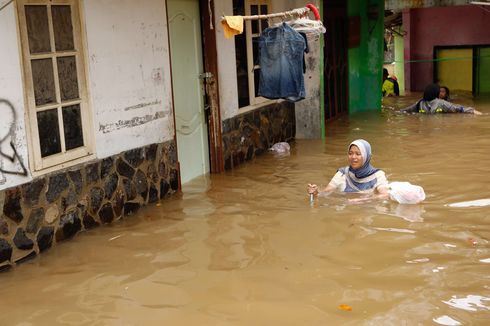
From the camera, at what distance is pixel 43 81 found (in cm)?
639

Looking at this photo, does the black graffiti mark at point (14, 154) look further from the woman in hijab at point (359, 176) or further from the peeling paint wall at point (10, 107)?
the woman in hijab at point (359, 176)

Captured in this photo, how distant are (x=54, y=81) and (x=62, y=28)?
54 centimetres

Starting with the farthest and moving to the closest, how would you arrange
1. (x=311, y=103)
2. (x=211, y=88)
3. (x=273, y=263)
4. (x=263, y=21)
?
(x=311, y=103) → (x=263, y=21) → (x=211, y=88) → (x=273, y=263)

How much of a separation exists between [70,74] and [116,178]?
1.28 metres

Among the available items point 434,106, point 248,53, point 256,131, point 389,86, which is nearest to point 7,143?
point 248,53

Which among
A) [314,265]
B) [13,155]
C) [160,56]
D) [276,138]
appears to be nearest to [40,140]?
[13,155]

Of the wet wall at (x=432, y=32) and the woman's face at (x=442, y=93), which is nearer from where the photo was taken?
the woman's face at (x=442, y=93)

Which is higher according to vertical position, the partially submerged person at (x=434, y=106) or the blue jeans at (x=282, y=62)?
the blue jeans at (x=282, y=62)

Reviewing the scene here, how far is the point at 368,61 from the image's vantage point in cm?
1698

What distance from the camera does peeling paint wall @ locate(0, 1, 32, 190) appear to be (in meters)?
5.77

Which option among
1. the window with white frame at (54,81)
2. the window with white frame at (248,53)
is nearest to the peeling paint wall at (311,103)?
the window with white frame at (248,53)

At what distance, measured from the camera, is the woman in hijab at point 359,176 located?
24.0 feet

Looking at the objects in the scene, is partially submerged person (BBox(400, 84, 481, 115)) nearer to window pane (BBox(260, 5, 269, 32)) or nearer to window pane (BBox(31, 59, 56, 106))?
window pane (BBox(260, 5, 269, 32))

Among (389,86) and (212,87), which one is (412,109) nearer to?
(389,86)
